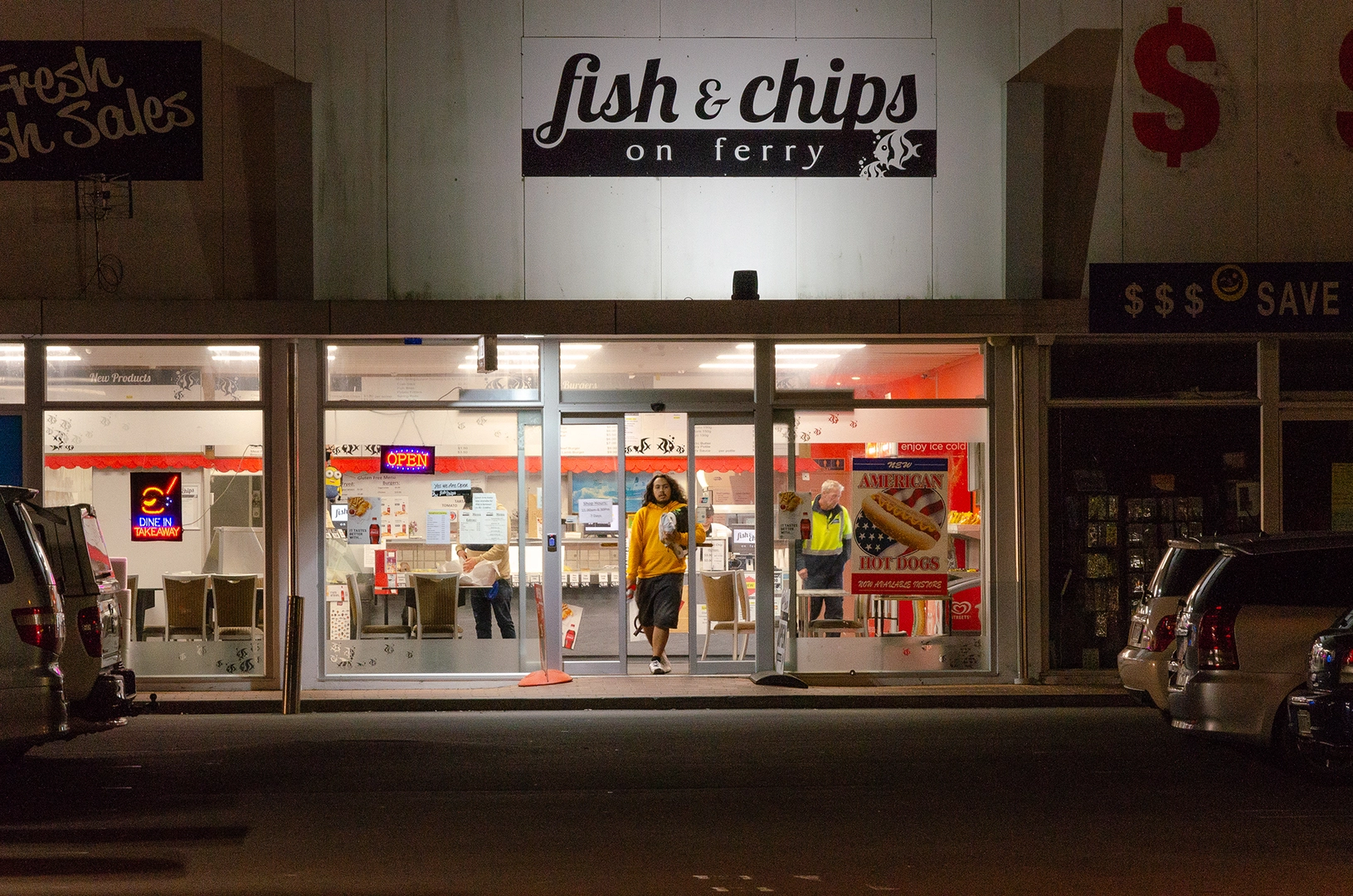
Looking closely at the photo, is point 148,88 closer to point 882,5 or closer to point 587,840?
point 882,5

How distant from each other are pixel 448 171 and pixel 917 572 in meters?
6.88

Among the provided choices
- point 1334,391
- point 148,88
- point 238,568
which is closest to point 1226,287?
point 1334,391

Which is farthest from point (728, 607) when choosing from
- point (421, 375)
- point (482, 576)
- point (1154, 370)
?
point (1154, 370)

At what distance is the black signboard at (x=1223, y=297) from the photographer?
41.1 ft

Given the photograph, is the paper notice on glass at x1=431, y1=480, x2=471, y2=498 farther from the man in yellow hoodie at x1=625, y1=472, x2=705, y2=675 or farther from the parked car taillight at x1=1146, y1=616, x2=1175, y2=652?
the parked car taillight at x1=1146, y1=616, x2=1175, y2=652

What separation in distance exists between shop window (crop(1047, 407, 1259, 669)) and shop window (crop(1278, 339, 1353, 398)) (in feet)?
2.02

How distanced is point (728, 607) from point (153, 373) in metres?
6.85

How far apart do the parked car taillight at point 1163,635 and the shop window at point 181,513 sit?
29.4 feet

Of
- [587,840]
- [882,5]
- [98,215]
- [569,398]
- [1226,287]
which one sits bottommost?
[587,840]

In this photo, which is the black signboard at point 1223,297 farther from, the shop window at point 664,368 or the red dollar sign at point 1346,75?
the shop window at point 664,368

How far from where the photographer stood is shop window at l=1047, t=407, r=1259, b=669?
13.0 metres

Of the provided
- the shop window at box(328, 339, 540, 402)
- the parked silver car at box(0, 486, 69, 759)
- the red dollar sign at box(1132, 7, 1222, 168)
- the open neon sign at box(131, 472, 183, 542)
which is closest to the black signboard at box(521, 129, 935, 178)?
the shop window at box(328, 339, 540, 402)

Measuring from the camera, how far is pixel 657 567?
13.0 m

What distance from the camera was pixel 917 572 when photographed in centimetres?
1289
